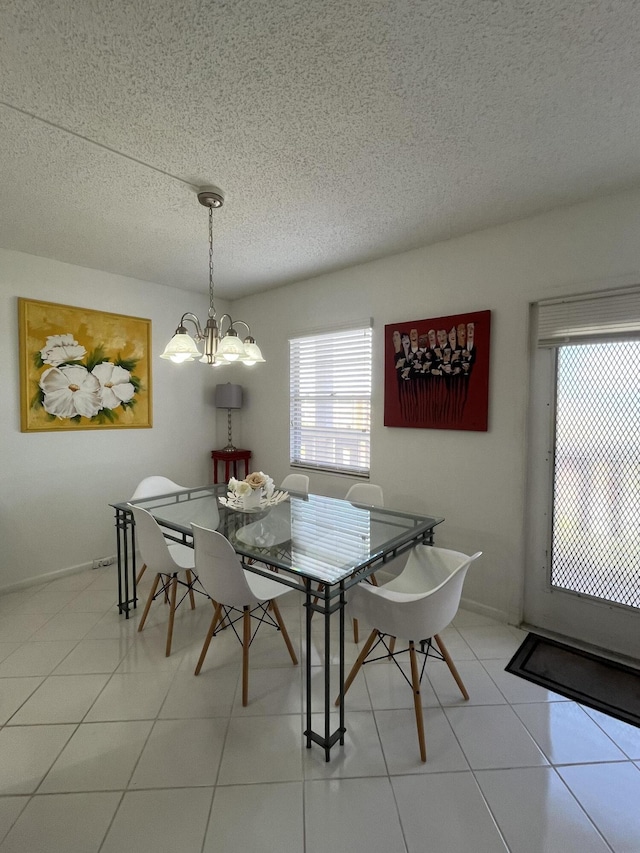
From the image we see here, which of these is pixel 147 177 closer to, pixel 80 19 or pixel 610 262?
pixel 80 19

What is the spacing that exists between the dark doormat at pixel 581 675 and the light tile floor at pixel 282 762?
0.08 meters

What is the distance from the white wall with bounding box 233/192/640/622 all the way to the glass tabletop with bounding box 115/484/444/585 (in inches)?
24.1

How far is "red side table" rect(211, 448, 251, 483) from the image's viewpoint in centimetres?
409

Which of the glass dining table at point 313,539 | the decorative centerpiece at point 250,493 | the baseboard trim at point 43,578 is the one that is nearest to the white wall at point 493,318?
the glass dining table at point 313,539

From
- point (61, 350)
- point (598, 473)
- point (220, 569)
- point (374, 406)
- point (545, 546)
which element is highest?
point (61, 350)

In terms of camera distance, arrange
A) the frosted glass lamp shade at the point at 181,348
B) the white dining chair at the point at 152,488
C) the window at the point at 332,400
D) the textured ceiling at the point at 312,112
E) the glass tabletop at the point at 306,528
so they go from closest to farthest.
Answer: the textured ceiling at the point at 312,112 → the glass tabletop at the point at 306,528 → the frosted glass lamp shade at the point at 181,348 → the white dining chair at the point at 152,488 → the window at the point at 332,400

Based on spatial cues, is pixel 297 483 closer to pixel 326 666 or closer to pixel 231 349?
pixel 231 349

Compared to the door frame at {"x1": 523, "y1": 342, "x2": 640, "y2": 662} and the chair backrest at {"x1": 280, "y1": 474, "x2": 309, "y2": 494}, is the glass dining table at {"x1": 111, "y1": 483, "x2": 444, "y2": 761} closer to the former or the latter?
the chair backrest at {"x1": 280, "y1": 474, "x2": 309, "y2": 494}

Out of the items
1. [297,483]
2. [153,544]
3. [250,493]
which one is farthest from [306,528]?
[297,483]

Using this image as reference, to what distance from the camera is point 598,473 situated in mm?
2291

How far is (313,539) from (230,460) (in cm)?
228

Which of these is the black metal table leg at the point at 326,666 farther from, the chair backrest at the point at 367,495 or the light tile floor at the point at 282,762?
the chair backrest at the point at 367,495

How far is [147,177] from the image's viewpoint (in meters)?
2.00

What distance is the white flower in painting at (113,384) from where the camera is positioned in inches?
135
